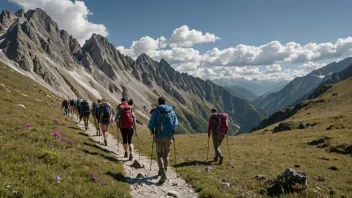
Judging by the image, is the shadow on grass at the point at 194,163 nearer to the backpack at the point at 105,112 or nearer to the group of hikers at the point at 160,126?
the group of hikers at the point at 160,126

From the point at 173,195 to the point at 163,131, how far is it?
3.38 meters

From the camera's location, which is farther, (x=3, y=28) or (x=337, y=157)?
(x=3, y=28)

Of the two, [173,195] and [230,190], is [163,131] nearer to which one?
[173,195]

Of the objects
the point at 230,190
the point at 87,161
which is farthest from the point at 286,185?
the point at 87,161

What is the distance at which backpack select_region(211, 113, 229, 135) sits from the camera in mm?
20641

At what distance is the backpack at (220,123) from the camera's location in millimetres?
20641

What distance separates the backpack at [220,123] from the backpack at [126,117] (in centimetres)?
667

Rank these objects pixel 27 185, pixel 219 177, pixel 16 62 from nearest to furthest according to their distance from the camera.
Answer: pixel 27 185 < pixel 219 177 < pixel 16 62

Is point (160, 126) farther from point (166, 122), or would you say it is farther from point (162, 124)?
point (166, 122)

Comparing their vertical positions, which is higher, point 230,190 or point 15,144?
point 15,144

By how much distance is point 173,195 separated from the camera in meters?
12.1

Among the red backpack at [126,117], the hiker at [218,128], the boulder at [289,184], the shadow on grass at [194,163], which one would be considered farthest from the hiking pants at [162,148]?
the hiker at [218,128]

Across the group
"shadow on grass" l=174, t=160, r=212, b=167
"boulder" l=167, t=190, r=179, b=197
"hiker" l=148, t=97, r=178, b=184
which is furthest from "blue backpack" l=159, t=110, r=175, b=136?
"shadow on grass" l=174, t=160, r=212, b=167

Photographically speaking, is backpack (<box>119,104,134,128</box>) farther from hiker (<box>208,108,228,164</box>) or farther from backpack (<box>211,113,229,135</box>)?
backpack (<box>211,113,229,135</box>)
